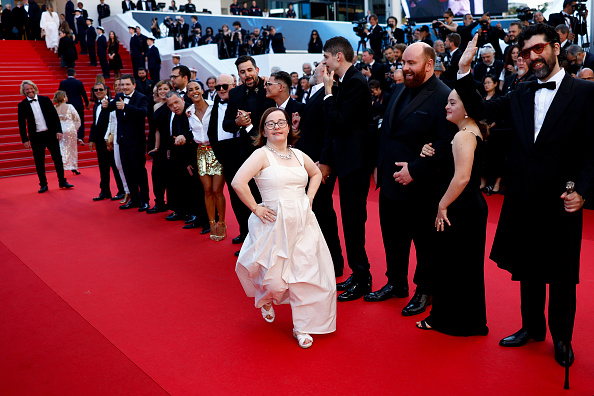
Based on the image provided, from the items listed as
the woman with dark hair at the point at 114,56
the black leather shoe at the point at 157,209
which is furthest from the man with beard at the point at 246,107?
the woman with dark hair at the point at 114,56

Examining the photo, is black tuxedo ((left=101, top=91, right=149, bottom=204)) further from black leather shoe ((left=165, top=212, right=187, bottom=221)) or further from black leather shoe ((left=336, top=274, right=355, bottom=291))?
black leather shoe ((left=336, top=274, right=355, bottom=291))

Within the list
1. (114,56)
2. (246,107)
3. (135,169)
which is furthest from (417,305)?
(114,56)

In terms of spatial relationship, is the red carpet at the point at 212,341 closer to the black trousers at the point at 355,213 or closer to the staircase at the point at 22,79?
the black trousers at the point at 355,213

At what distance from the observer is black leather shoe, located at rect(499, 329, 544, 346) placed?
10.4 feet

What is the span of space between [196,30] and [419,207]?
17.1 m

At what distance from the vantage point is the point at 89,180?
33.2 feet

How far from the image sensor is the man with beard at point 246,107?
503cm

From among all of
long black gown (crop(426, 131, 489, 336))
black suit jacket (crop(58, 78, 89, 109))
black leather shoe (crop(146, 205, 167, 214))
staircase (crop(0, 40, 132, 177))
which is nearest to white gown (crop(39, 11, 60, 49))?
staircase (crop(0, 40, 132, 177))

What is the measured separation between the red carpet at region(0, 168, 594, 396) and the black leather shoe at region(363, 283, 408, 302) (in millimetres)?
62

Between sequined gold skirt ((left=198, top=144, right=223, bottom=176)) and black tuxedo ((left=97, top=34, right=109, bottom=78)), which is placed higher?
black tuxedo ((left=97, top=34, right=109, bottom=78))

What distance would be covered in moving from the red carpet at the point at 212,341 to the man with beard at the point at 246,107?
1093 mm

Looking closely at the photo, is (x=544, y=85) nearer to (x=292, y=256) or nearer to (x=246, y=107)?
(x=292, y=256)

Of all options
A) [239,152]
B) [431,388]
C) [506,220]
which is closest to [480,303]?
[506,220]

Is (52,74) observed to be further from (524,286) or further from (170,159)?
(524,286)
